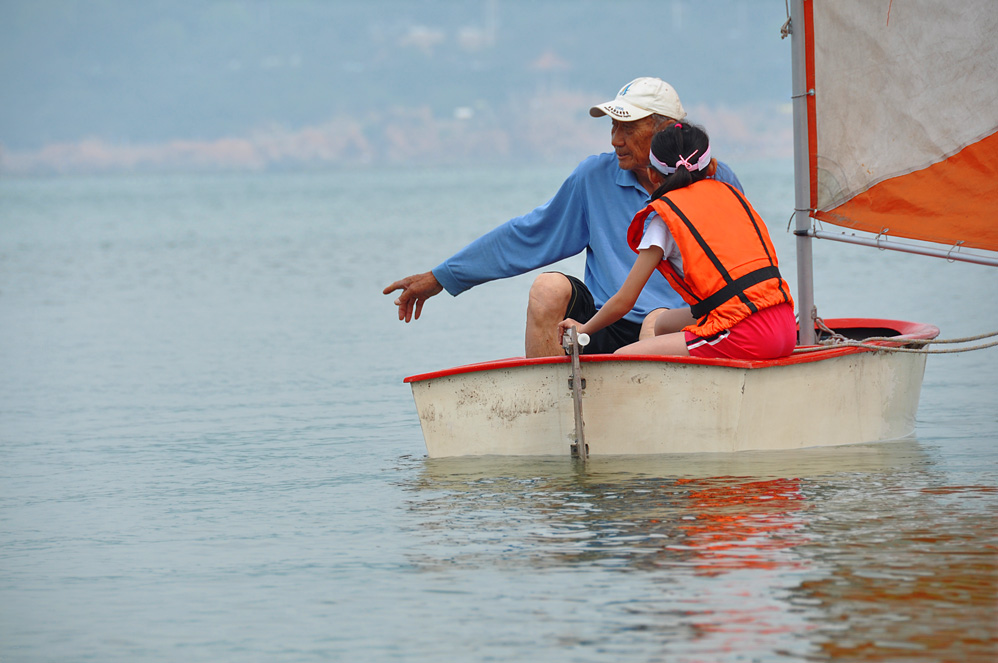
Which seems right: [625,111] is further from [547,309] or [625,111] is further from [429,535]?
[429,535]

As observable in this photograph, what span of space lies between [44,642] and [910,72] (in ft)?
12.7

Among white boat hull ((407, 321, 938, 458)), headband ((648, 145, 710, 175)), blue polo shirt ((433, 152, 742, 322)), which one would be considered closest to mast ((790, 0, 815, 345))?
blue polo shirt ((433, 152, 742, 322))

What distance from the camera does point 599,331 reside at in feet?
18.7

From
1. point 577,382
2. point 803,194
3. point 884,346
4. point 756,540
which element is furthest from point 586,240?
point 756,540

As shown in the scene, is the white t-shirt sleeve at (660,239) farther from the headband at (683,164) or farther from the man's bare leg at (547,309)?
the man's bare leg at (547,309)

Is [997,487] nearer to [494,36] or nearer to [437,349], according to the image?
[437,349]

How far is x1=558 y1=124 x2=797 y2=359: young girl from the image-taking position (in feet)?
16.3

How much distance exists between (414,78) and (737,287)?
176497 mm

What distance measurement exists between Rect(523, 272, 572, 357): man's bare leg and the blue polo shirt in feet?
0.89

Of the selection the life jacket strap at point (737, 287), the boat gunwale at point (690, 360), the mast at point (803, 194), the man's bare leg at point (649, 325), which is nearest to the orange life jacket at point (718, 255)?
the life jacket strap at point (737, 287)

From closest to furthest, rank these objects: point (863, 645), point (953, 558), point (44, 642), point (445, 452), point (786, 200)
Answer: point (863, 645) → point (44, 642) → point (953, 558) → point (445, 452) → point (786, 200)

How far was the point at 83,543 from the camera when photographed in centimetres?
482

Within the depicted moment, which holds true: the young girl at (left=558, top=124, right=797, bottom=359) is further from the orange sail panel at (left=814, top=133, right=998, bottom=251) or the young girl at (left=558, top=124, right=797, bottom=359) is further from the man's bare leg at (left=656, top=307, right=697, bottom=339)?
the orange sail panel at (left=814, top=133, right=998, bottom=251)

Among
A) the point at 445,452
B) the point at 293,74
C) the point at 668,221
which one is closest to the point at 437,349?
the point at 445,452
